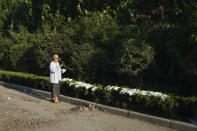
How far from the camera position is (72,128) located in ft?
16.6

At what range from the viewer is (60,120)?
18.6 ft

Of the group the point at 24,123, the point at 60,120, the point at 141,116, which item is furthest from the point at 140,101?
the point at 24,123

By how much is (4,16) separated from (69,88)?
17.8m

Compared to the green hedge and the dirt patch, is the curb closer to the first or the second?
the green hedge

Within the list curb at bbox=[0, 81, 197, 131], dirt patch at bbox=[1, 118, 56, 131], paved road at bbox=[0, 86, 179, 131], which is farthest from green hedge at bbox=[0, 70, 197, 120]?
dirt patch at bbox=[1, 118, 56, 131]

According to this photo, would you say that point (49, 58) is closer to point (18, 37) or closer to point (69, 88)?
point (69, 88)

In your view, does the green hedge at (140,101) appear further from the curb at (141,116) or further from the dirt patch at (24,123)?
the dirt patch at (24,123)

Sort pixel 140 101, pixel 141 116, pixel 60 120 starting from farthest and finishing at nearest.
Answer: pixel 140 101 → pixel 141 116 → pixel 60 120

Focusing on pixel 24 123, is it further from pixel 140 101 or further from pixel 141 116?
pixel 140 101

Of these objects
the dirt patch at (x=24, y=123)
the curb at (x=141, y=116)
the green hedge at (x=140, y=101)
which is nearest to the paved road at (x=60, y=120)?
the dirt patch at (x=24, y=123)

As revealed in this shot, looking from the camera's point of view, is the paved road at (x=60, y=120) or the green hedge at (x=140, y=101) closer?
the paved road at (x=60, y=120)

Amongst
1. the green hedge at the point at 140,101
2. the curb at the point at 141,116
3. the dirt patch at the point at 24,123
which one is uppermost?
the green hedge at the point at 140,101

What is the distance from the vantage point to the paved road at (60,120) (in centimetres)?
508

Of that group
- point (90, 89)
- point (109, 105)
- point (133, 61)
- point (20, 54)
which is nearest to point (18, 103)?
point (90, 89)
